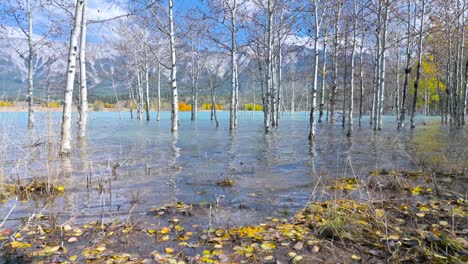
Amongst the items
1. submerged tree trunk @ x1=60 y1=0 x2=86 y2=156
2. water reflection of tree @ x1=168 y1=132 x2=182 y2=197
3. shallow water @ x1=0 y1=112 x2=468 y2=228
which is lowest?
water reflection of tree @ x1=168 y1=132 x2=182 y2=197

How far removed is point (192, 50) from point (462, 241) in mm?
36240

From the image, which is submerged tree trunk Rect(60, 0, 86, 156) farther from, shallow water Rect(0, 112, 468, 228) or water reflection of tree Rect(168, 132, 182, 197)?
water reflection of tree Rect(168, 132, 182, 197)

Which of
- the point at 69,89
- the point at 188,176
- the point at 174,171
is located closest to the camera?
the point at 188,176

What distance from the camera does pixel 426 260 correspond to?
2947 millimetres

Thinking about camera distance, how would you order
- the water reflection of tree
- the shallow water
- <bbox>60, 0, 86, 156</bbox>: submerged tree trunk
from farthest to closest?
<bbox>60, 0, 86, 156</bbox>: submerged tree trunk, the water reflection of tree, the shallow water

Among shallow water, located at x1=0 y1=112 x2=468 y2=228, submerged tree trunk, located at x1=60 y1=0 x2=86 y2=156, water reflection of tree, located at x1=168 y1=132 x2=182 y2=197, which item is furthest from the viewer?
submerged tree trunk, located at x1=60 y1=0 x2=86 y2=156

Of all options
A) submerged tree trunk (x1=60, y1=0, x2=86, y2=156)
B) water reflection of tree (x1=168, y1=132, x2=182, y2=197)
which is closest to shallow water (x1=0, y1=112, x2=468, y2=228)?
water reflection of tree (x1=168, y1=132, x2=182, y2=197)

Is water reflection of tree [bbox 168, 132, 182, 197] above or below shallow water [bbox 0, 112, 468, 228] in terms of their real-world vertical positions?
below

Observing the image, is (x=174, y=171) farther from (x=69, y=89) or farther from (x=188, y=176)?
(x=69, y=89)

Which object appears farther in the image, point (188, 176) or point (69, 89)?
point (69, 89)

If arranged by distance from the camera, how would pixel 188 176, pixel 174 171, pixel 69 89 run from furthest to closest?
1. pixel 69 89
2. pixel 174 171
3. pixel 188 176

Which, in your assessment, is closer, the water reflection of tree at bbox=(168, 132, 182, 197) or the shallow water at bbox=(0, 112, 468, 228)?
the shallow water at bbox=(0, 112, 468, 228)

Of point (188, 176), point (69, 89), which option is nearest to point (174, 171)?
point (188, 176)

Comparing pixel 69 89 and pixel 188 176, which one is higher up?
pixel 69 89
